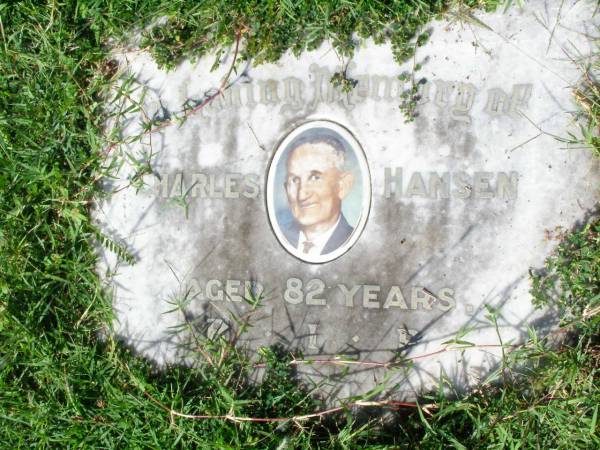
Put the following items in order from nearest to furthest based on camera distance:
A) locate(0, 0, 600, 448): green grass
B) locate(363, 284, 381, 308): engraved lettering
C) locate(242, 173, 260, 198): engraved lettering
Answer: locate(0, 0, 600, 448): green grass → locate(363, 284, 381, 308): engraved lettering → locate(242, 173, 260, 198): engraved lettering

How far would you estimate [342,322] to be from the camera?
371 cm

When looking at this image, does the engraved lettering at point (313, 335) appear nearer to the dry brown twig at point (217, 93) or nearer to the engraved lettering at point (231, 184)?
the engraved lettering at point (231, 184)

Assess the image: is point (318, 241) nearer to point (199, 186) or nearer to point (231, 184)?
point (231, 184)

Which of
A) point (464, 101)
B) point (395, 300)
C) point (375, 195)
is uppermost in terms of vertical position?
point (464, 101)

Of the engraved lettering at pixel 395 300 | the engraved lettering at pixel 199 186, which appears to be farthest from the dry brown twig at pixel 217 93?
the engraved lettering at pixel 395 300

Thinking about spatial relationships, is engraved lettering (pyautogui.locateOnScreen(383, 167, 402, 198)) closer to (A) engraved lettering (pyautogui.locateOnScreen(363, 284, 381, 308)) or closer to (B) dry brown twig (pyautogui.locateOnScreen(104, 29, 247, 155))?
(A) engraved lettering (pyautogui.locateOnScreen(363, 284, 381, 308))

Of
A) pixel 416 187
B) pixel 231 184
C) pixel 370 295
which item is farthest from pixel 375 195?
pixel 231 184

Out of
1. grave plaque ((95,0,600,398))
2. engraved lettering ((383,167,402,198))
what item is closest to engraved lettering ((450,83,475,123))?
grave plaque ((95,0,600,398))

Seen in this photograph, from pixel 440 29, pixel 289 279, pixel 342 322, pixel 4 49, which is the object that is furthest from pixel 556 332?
pixel 4 49

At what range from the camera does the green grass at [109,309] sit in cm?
357

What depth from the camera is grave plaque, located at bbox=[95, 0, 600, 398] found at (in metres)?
3.59

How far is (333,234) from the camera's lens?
371 centimetres

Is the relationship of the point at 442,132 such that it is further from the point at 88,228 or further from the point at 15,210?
the point at 15,210

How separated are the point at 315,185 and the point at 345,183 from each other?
202 millimetres
